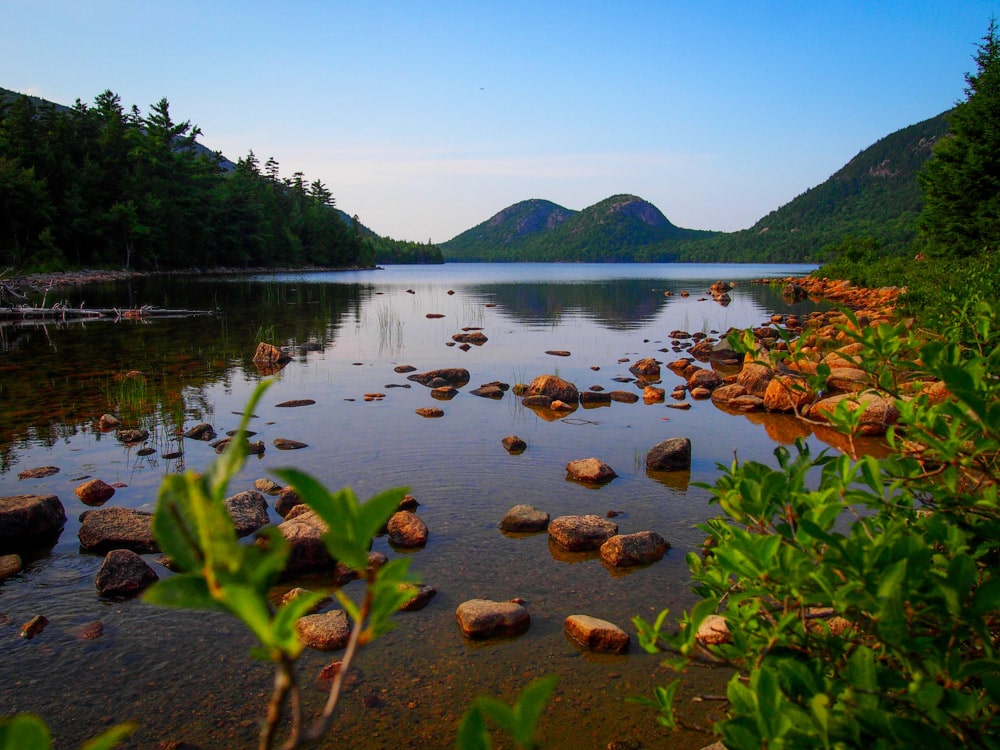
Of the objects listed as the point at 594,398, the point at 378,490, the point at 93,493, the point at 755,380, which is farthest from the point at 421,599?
the point at 755,380

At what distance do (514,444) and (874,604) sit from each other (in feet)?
29.7

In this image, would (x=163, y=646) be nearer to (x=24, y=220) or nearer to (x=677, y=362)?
(x=677, y=362)

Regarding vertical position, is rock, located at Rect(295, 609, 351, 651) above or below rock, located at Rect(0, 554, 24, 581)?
below

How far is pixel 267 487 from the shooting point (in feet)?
28.1

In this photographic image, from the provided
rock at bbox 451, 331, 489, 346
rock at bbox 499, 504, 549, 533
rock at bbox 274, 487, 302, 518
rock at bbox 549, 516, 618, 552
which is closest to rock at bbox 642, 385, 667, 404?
rock at bbox 499, 504, 549, 533

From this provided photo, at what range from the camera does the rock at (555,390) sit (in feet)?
45.5

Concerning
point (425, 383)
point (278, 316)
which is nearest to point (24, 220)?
point (278, 316)

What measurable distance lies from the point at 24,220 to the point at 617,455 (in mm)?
60000

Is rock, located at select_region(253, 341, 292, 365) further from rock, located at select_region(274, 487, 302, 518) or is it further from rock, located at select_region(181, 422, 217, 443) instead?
rock, located at select_region(274, 487, 302, 518)

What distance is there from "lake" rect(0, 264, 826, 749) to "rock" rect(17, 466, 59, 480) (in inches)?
6.6

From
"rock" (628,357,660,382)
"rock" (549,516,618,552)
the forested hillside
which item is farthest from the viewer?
the forested hillside

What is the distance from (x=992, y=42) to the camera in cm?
3331

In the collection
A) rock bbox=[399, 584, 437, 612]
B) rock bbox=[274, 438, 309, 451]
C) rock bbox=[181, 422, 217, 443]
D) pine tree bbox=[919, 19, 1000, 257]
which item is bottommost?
rock bbox=[399, 584, 437, 612]

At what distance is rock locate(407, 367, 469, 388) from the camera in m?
15.6
